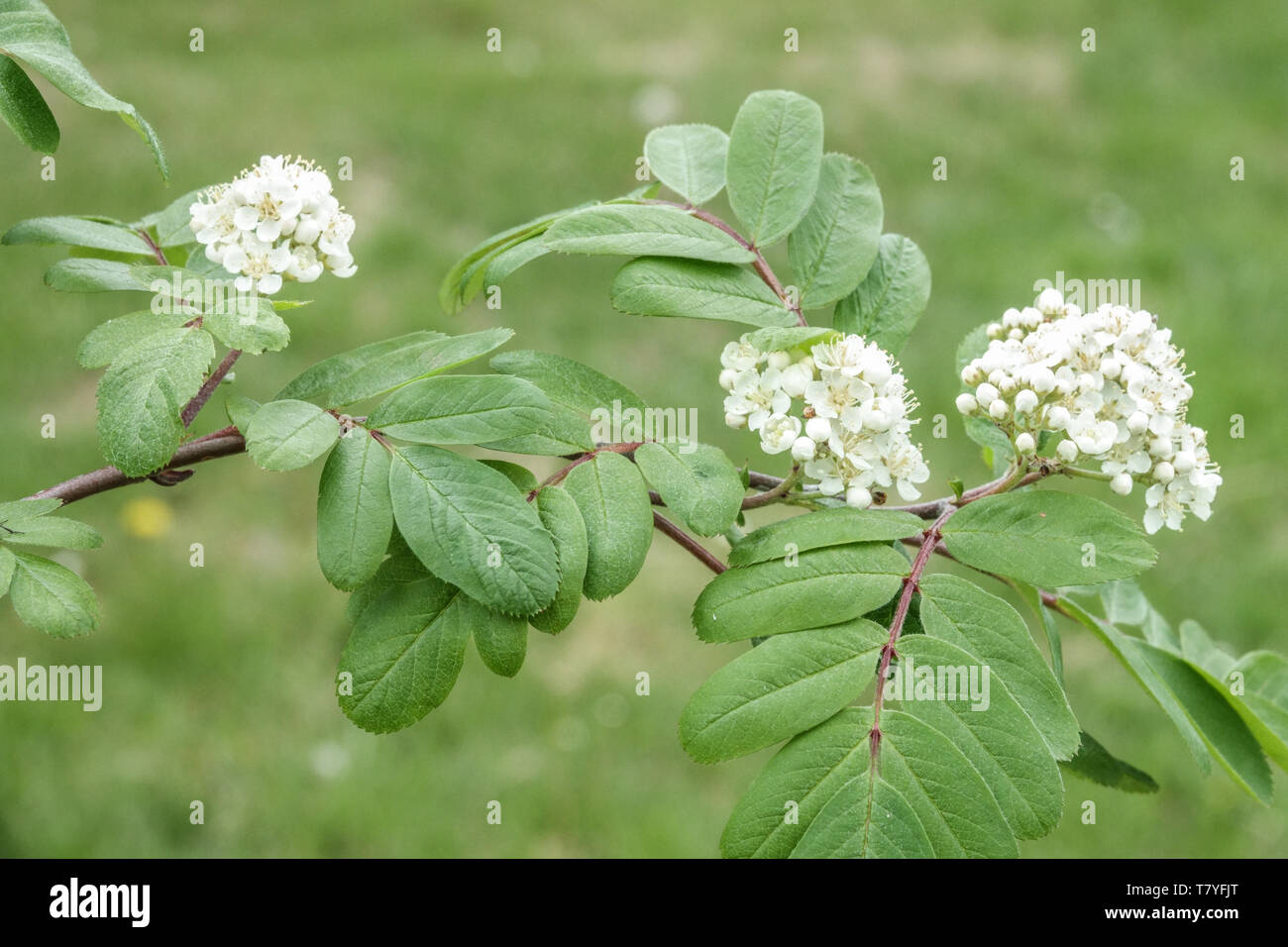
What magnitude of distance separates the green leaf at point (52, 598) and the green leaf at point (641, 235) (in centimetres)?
59

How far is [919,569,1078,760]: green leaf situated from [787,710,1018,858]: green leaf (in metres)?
0.11

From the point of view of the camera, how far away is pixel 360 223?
4.99 metres

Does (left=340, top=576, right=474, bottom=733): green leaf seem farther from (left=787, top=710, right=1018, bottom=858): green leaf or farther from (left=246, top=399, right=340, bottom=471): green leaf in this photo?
(left=787, top=710, right=1018, bottom=858): green leaf

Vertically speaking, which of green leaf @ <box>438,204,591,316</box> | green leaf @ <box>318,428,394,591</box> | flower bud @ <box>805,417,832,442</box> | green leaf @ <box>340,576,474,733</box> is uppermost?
green leaf @ <box>438,204,591,316</box>

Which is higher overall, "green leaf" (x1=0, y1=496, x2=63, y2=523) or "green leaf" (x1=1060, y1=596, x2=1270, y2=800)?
"green leaf" (x1=0, y1=496, x2=63, y2=523)

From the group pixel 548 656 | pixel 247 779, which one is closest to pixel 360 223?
pixel 548 656

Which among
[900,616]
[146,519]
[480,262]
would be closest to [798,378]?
[900,616]

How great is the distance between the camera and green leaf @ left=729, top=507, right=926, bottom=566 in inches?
48.8

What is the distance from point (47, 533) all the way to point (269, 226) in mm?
Answer: 384

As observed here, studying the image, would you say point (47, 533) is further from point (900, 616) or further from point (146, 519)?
point (146, 519)

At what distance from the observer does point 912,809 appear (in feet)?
3.68

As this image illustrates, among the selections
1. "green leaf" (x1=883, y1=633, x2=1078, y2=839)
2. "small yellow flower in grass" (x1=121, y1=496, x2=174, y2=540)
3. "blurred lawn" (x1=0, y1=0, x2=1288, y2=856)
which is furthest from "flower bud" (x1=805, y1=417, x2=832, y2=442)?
"small yellow flower in grass" (x1=121, y1=496, x2=174, y2=540)

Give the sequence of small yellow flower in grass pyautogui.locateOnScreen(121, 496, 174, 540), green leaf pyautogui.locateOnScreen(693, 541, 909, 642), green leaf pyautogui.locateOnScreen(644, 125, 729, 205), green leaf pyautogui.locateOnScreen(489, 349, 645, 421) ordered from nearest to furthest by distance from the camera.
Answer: green leaf pyautogui.locateOnScreen(693, 541, 909, 642) < green leaf pyautogui.locateOnScreen(489, 349, 645, 421) < green leaf pyautogui.locateOnScreen(644, 125, 729, 205) < small yellow flower in grass pyautogui.locateOnScreen(121, 496, 174, 540)
